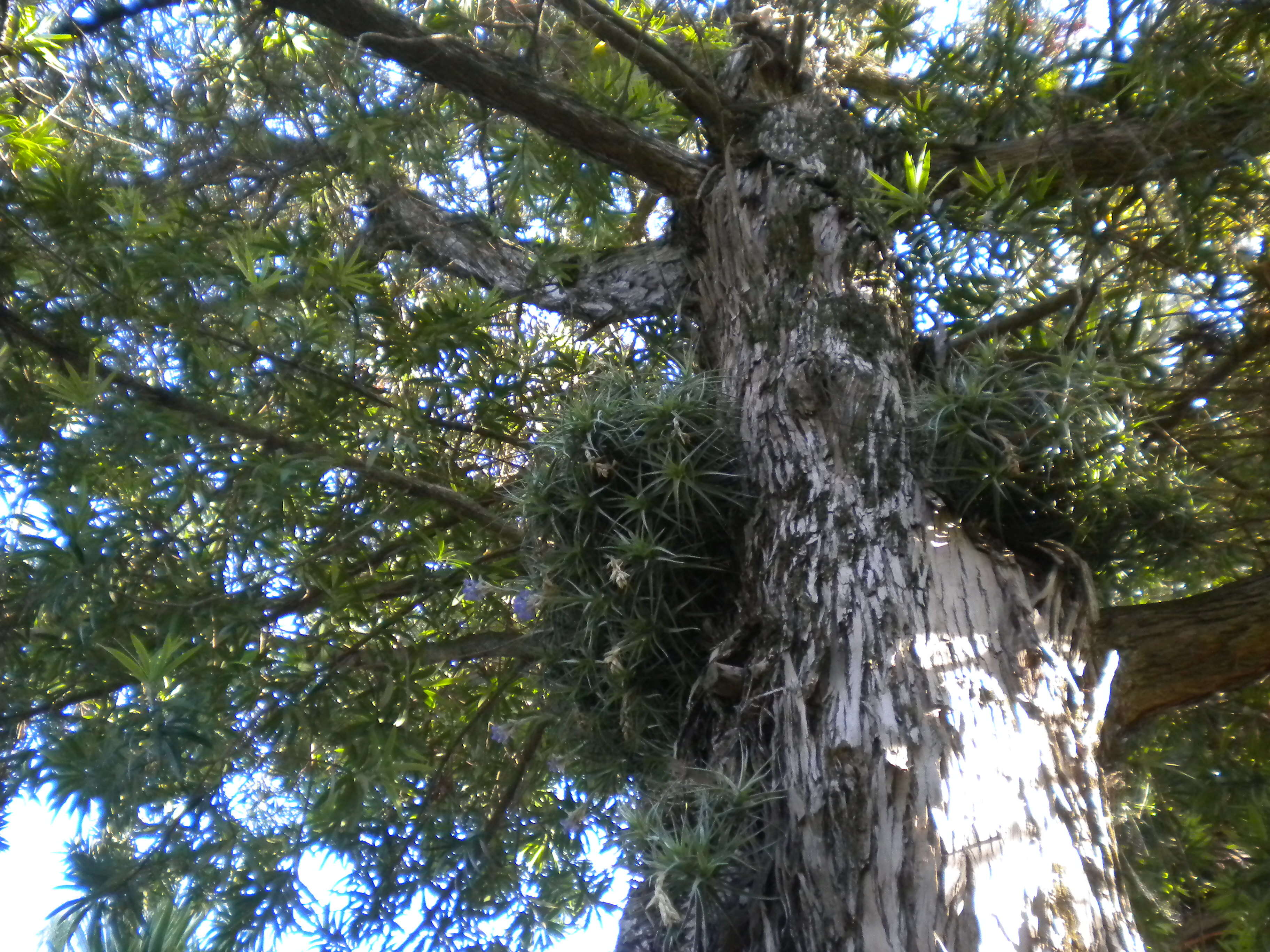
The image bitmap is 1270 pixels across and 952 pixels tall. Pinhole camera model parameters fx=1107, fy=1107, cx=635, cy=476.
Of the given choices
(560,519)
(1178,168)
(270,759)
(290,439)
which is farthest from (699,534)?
(1178,168)

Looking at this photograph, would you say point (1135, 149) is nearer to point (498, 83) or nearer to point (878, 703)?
point (498, 83)

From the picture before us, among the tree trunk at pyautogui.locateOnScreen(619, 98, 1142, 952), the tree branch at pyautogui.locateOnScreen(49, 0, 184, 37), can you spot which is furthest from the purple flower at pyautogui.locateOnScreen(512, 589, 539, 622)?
the tree branch at pyautogui.locateOnScreen(49, 0, 184, 37)

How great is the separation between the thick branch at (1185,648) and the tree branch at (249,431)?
141 cm

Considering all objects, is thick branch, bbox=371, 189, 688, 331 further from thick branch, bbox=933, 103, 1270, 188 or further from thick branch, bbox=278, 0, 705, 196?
thick branch, bbox=933, 103, 1270, 188

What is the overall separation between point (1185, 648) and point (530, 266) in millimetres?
2279

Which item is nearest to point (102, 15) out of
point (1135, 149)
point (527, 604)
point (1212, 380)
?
point (527, 604)

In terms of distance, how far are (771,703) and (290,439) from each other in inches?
57.6

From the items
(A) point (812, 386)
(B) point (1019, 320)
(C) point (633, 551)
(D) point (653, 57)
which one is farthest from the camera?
(D) point (653, 57)

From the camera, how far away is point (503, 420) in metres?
3.35

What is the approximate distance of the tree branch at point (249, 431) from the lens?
268 centimetres

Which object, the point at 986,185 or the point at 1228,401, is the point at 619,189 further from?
the point at 1228,401

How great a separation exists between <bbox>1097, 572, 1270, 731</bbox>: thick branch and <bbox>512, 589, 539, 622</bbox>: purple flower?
1159mm

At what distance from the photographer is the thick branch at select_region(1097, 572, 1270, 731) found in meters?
2.21

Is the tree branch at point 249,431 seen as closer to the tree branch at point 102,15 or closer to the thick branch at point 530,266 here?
the thick branch at point 530,266
